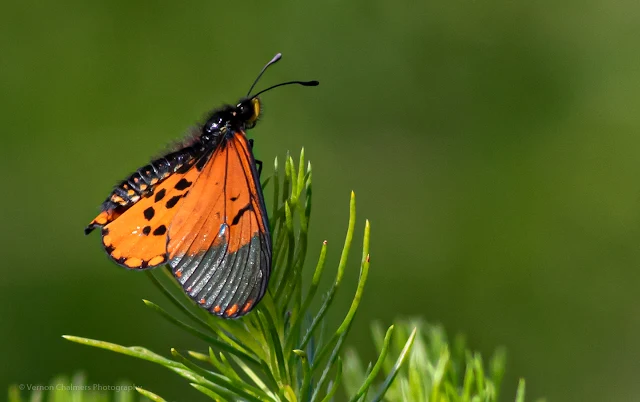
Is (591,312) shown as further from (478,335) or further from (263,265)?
(263,265)

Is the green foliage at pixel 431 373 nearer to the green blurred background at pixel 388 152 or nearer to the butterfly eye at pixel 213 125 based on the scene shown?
the butterfly eye at pixel 213 125

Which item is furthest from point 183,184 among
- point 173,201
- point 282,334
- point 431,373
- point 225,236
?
point 431,373

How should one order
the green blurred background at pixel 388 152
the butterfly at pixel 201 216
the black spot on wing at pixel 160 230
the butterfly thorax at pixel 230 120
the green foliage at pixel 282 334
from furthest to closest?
the green blurred background at pixel 388 152, the butterfly thorax at pixel 230 120, the black spot on wing at pixel 160 230, the butterfly at pixel 201 216, the green foliage at pixel 282 334

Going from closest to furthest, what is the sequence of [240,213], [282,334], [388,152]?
[282,334]
[240,213]
[388,152]

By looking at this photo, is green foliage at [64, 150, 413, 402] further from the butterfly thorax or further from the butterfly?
the butterfly thorax

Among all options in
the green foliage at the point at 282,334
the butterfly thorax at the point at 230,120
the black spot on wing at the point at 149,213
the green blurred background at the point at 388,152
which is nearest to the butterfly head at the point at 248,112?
the butterfly thorax at the point at 230,120

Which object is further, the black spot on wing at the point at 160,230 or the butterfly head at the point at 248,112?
the butterfly head at the point at 248,112

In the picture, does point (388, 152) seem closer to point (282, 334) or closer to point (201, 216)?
point (201, 216)
